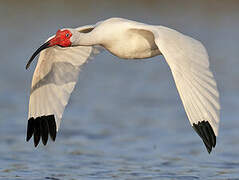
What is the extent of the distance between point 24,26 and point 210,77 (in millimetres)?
15664

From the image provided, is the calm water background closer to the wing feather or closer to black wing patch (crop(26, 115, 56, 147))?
black wing patch (crop(26, 115, 56, 147))

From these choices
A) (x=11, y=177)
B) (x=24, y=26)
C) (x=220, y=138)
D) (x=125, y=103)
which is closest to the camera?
(x=11, y=177)

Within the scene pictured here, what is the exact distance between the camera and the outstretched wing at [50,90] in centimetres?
1170

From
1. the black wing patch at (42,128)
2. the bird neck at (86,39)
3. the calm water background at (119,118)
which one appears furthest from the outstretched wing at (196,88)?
the black wing patch at (42,128)

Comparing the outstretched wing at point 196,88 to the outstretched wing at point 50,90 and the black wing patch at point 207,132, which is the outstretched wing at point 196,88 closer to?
the black wing patch at point 207,132

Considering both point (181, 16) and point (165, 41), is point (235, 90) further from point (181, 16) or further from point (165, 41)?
point (181, 16)

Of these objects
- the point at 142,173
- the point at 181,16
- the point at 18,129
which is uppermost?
the point at 181,16

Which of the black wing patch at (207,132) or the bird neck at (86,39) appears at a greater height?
the bird neck at (86,39)

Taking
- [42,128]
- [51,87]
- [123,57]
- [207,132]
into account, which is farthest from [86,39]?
[207,132]

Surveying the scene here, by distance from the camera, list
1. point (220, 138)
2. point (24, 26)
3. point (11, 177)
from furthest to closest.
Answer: point (24, 26) < point (220, 138) < point (11, 177)

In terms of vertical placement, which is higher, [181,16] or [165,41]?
[181,16]

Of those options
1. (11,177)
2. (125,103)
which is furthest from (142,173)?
(125,103)

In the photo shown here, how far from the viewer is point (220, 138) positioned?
43.0 ft

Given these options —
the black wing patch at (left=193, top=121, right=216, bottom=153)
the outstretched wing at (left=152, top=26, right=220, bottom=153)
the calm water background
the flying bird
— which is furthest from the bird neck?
the black wing patch at (left=193, top=121, right=216, bottom=153)
